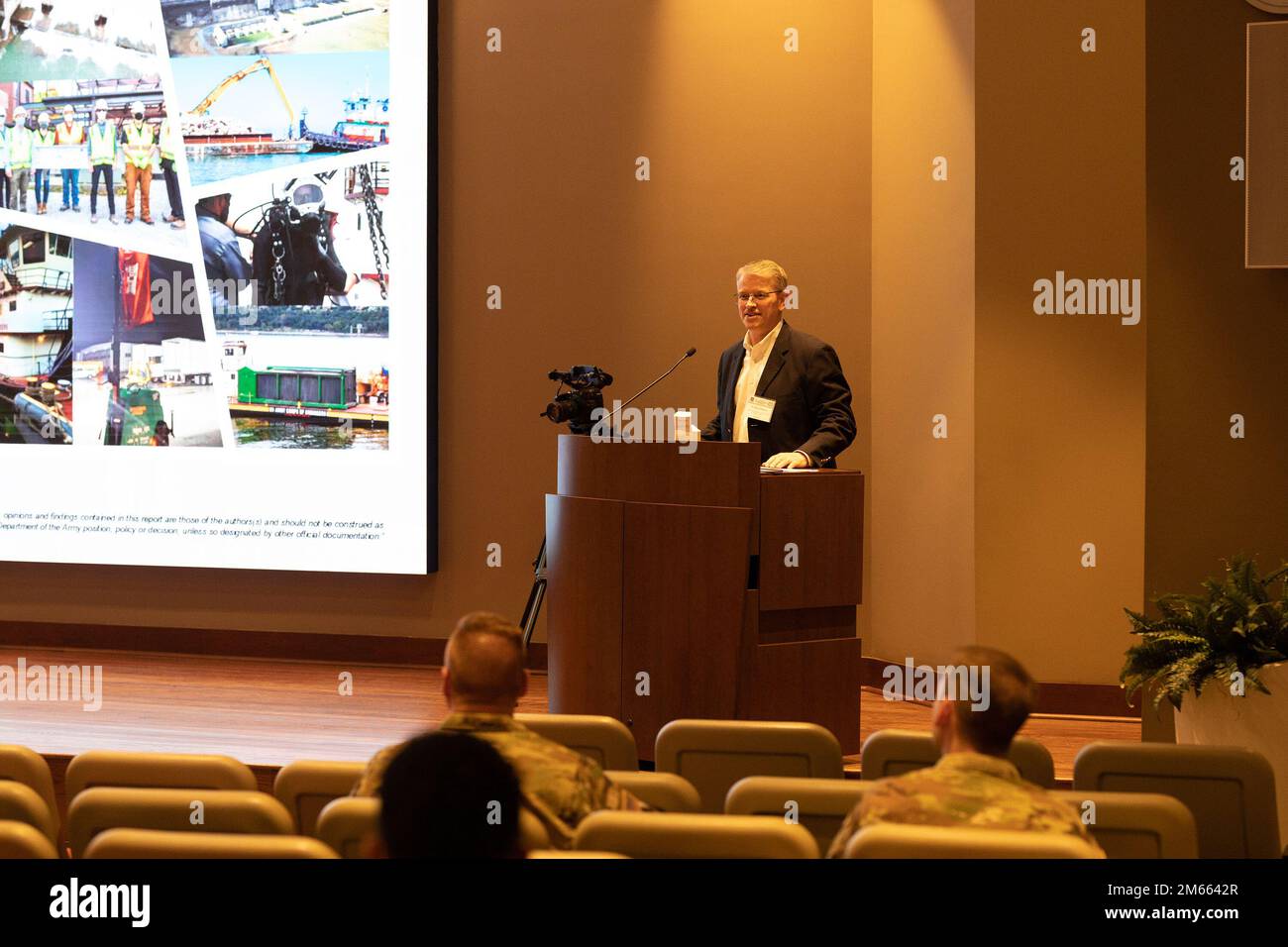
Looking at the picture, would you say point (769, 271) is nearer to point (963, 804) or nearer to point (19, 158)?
point (963, 804)

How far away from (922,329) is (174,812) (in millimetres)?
4532

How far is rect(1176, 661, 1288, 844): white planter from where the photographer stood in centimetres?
361

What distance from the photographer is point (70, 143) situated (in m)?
6.94

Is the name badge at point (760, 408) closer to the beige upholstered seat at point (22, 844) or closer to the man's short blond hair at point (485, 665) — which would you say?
the man's short blond hair at point (485, 665)

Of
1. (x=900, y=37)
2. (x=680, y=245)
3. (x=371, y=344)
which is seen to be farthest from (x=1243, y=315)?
(x=371, y=344)

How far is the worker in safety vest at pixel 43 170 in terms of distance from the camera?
6.95 metres

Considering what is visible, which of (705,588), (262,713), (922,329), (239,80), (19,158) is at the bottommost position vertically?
(262,713)

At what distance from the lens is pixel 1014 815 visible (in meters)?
1.93

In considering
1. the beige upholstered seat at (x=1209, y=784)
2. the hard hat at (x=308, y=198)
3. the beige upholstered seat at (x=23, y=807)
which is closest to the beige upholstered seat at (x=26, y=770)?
the beige upholstered seat at (x=23, y=807)

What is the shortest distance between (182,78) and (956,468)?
451 centimetres

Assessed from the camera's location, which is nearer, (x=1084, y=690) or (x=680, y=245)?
(x=1084, y=690)

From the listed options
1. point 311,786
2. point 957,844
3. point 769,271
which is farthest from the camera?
point 769,271

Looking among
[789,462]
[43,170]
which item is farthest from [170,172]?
[789,462]
